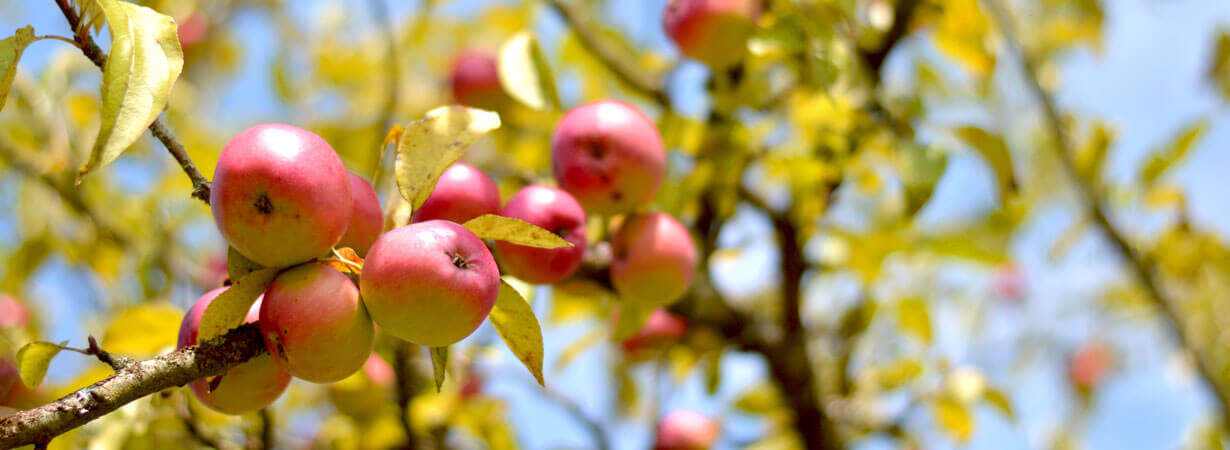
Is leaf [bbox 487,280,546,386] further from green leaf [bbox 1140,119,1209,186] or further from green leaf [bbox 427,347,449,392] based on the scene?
green leaf [bbox 1140,119,1209,186]

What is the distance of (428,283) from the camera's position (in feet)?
2.28

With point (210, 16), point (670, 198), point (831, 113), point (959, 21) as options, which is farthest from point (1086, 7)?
point (210, 16)

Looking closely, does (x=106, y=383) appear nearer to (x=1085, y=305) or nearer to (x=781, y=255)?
(x=781, y=255)

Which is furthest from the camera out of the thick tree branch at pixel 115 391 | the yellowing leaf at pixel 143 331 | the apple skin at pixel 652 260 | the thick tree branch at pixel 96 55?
the yellowing leaf at pixel 143 331

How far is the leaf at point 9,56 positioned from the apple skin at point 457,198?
13.4 inches

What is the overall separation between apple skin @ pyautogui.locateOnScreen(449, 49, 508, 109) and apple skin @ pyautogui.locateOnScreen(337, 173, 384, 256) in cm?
117

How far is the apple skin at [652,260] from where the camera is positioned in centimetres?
102

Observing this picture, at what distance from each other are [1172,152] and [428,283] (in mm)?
1647

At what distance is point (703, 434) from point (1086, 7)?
107 cm

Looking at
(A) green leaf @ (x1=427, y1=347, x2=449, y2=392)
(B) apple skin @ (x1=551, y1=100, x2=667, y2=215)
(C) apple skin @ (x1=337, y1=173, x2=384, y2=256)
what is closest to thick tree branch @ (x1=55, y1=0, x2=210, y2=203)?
(C) apple skin @ (x1=337, y1=173, x2=384, y2=256)

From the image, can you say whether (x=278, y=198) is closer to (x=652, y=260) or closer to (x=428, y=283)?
(x=428, y=283)

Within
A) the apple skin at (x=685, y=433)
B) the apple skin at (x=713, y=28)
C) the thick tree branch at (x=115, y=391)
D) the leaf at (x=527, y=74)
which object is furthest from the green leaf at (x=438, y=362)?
the apple skin at (x=685, y=433)

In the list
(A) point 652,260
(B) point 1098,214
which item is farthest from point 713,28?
(B) point 1098,214

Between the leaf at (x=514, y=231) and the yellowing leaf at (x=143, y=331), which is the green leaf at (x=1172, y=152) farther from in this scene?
the yellowing leaf at (x=143, y=331)
